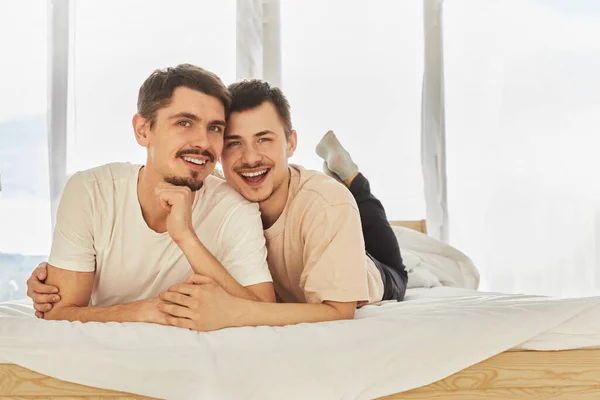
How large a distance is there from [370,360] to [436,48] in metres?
2.57

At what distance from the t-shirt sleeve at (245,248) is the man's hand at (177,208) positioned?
5.1 inches

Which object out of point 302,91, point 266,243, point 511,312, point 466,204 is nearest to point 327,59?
point 302,91

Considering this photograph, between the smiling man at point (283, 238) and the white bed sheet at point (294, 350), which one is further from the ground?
the smiling man at point (283, 238)

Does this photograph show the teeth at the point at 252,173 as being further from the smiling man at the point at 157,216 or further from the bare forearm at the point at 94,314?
the bare forearm at the point at 94,314

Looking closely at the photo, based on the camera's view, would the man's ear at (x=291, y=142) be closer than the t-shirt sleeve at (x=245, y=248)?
No

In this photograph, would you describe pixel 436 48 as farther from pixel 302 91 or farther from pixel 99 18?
pixel 99 18

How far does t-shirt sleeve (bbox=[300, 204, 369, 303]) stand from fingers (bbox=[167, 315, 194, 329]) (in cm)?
32

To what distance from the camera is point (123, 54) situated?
3.44 metres

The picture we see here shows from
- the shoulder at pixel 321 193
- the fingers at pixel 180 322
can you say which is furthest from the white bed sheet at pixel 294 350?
the shoulder at pixel 321 193

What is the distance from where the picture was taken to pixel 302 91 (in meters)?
3.52

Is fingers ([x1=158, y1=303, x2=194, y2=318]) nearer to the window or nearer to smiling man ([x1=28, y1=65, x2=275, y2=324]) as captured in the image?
smiling man ([x1=28, y1=65, x2=275, y2=324])

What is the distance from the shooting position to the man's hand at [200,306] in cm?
140

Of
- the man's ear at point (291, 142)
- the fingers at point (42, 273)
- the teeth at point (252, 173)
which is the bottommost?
the fingers at point (42, 273)

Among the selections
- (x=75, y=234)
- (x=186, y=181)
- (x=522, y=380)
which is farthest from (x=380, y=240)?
(x=75, y=234)
